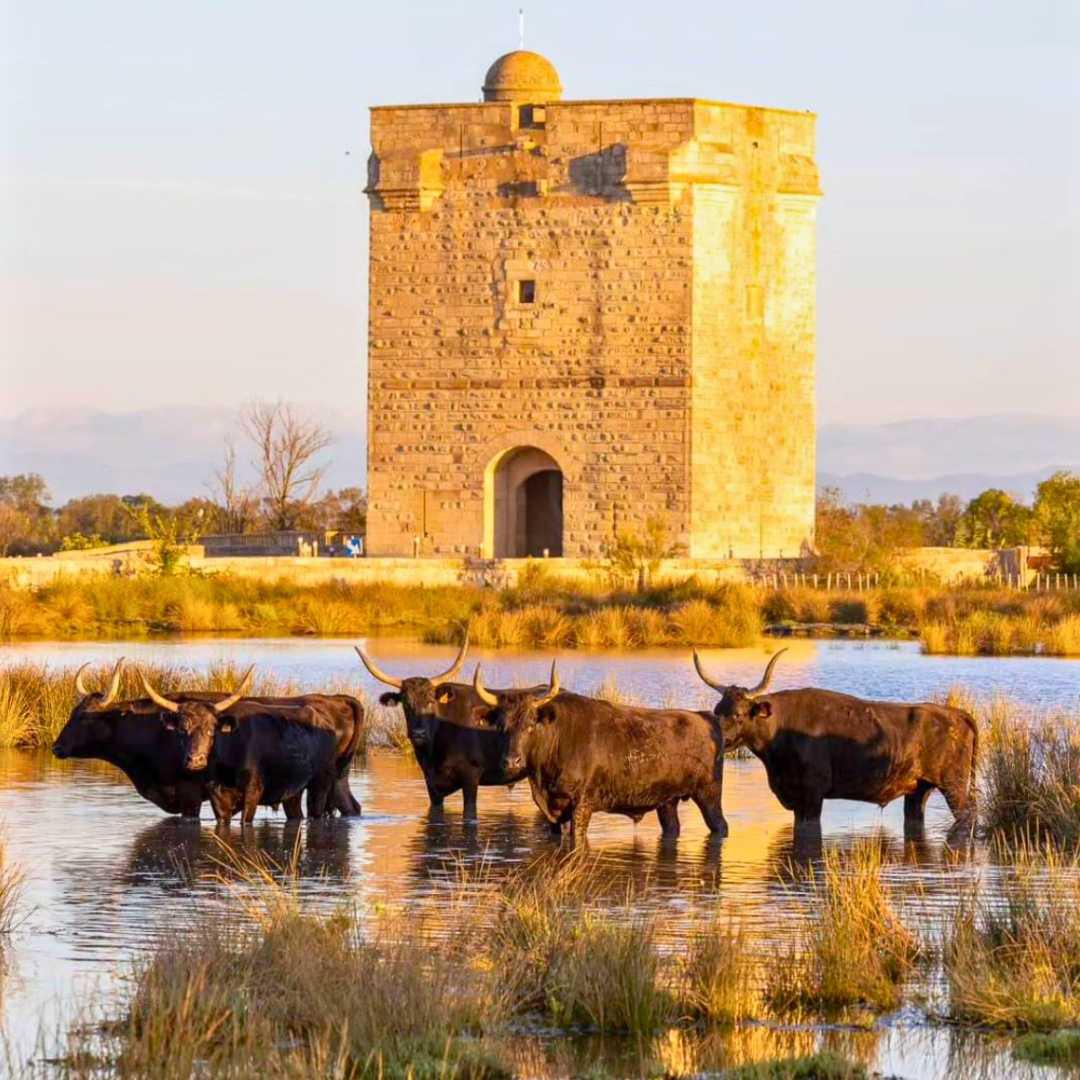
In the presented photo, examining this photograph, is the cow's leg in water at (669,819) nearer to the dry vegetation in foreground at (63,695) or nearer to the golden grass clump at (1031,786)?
the golden grass clump at (1031,786)

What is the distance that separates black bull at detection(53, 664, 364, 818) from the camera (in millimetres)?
12180

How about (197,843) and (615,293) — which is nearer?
(197,843)

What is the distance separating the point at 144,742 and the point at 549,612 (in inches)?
724

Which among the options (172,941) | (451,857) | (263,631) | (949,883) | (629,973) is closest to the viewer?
(629,973)

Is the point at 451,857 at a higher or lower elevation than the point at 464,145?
lower

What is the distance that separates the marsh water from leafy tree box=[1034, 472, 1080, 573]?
22977 millimetres

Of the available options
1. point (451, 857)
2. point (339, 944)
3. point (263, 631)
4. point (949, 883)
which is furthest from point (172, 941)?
point (263, 631)

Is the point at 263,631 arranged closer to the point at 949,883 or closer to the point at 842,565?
the point at 842,565

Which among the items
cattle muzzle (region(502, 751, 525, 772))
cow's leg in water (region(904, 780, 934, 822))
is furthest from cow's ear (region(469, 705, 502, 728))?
cow's leg in water (region(904, 780, 934, 822))

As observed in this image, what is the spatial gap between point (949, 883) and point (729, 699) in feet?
5.65

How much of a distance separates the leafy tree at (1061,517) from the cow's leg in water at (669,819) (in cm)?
2737

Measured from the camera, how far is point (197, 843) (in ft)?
37.7

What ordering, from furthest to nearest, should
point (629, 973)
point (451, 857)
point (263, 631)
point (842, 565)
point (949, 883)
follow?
1. point (842, 565)
2. point (263, 631)
3. point (451, 857)
4. point (949, 883)
5. point (629, 973)

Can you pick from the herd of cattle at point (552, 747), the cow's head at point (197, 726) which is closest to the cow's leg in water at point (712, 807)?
the herd of cattle at point (552, 747)
